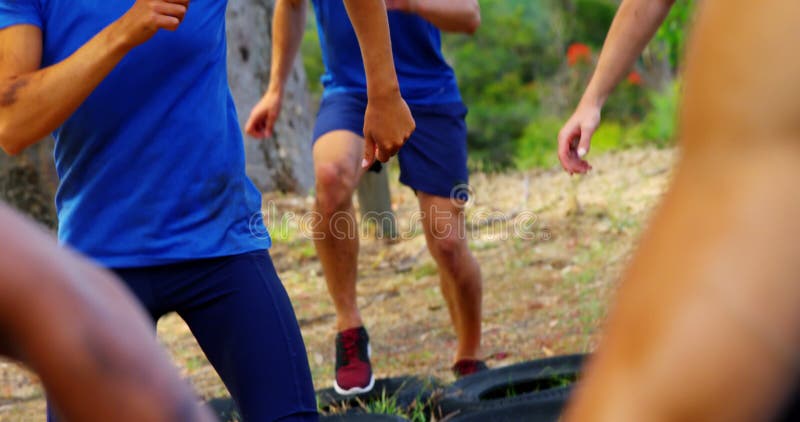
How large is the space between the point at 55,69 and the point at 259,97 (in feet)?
22.0

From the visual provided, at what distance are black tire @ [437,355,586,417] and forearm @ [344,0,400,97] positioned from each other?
1670mm

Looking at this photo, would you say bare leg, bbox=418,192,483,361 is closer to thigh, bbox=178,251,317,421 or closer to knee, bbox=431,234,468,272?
knee, bbox=431,234,468,272

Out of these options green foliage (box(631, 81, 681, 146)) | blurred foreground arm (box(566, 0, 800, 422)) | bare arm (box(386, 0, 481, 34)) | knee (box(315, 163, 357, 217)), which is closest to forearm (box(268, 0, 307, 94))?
knee (box(315, 163, 357, 217))

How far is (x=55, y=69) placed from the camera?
8.20 ft

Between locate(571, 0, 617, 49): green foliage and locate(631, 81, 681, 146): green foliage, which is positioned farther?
locate(571, 0, 617, 49): green foliage

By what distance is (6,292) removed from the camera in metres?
0.77

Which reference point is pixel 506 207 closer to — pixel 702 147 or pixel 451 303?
pixel 451 303

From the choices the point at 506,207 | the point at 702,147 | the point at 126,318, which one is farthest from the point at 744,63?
the point at 506,207

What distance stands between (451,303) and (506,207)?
363 centimetres

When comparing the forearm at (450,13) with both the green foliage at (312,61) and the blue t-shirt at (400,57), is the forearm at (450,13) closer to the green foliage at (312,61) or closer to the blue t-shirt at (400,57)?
the blue t-shirt at (400,57)

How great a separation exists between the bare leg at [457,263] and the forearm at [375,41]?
5.89ft

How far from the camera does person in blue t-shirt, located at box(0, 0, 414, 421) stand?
258cm

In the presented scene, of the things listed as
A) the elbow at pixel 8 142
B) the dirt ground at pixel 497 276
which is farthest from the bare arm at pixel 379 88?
the dirt ground at pixel 497 276

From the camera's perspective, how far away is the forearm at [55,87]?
2.46 metres
